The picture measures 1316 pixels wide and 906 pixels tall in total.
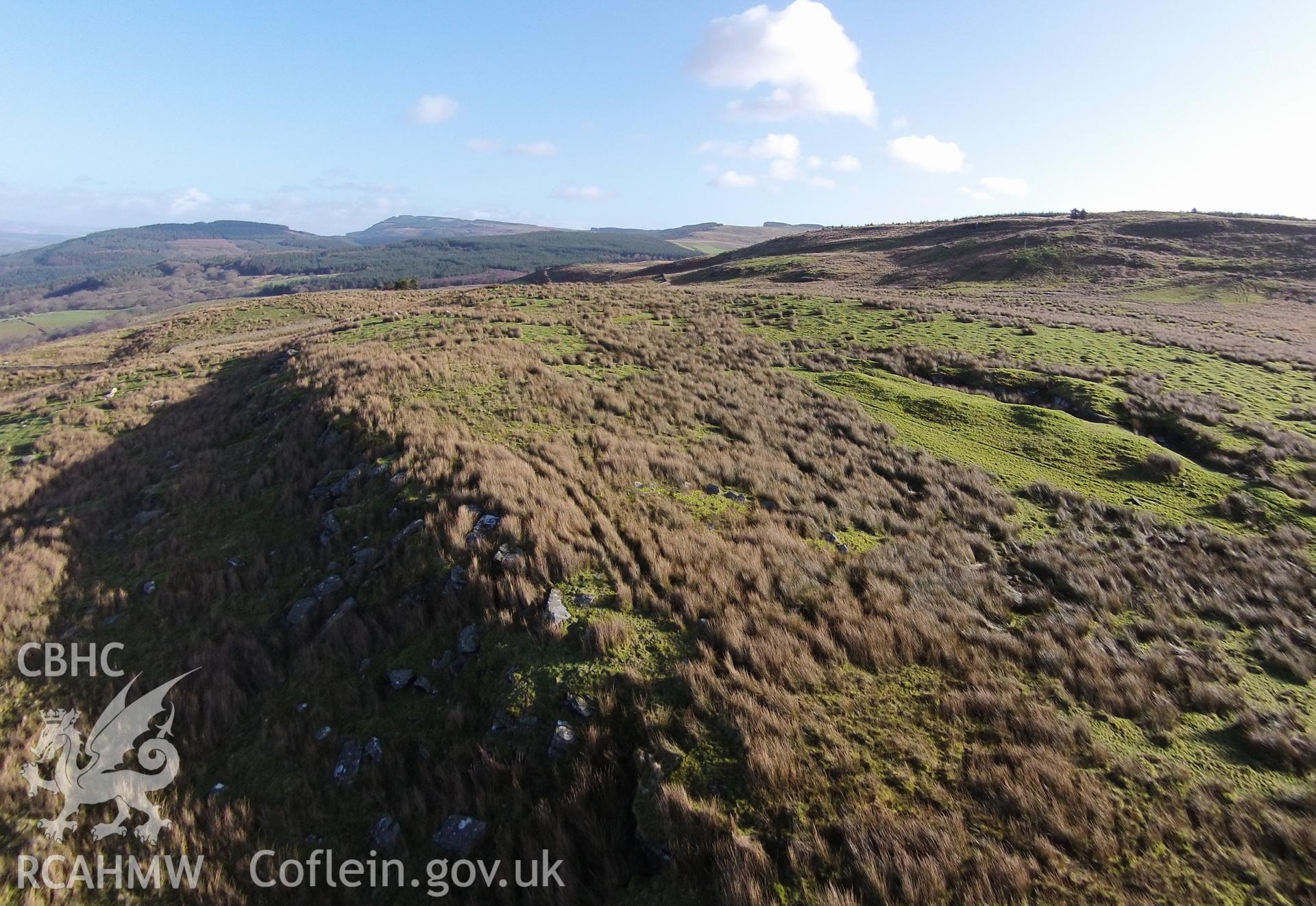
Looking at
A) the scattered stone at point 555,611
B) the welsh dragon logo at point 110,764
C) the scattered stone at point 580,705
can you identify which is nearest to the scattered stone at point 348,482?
the welsh dragon logo at point 110,764

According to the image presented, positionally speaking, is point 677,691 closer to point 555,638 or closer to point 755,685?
point 755,685

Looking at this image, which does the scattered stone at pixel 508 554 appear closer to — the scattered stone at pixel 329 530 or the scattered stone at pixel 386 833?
the scattered stone at pixel 386 833

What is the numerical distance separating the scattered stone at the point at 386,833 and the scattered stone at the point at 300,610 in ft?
13.3

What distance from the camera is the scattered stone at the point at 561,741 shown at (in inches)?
211

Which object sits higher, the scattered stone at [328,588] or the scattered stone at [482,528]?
the scattered stone at [482,528]

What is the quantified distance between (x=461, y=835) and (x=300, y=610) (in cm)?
516

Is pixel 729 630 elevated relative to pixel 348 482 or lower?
lower

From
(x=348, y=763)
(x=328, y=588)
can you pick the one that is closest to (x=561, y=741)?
(x=348, y=763)

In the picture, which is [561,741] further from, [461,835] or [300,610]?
[300,610]

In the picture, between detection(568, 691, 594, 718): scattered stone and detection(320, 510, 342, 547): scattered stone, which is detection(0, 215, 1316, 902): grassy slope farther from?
detection(320, 510, 342, 547): scattered stone

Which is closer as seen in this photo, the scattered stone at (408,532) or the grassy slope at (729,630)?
the grassy slope at (729,630)

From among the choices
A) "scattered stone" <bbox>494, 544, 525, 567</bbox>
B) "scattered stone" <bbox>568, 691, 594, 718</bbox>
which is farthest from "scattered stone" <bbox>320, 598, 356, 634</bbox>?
"scattered stone" <bbox>568, 691, 594, 718</bbox>

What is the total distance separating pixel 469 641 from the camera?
6.82 meters

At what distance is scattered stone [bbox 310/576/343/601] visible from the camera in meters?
8.44
